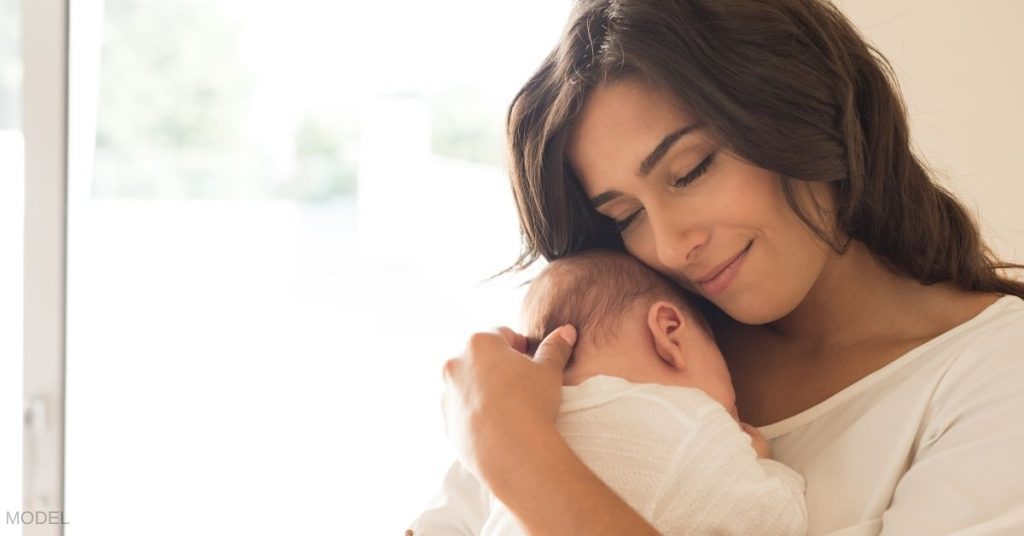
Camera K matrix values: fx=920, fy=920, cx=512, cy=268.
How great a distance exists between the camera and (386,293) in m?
3.27

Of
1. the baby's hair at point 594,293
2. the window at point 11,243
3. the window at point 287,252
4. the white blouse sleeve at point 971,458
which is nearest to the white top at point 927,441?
the white blouse sleeve at point 971,458

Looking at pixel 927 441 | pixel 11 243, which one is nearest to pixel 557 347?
pixel 927 441

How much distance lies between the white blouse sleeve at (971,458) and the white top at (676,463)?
140 mm

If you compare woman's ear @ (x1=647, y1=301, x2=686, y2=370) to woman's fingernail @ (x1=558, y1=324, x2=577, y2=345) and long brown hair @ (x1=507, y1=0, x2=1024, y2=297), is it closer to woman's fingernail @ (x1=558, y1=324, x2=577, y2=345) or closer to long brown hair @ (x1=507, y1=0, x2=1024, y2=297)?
woman's fingernail @ (x1=558, y1=324, x2=577, y2=345)

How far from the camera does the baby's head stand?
124cm

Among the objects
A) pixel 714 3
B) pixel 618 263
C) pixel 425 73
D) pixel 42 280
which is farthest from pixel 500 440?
pixel 425 73

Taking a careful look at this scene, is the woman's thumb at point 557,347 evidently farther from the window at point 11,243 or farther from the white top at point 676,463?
the window at point 11,243

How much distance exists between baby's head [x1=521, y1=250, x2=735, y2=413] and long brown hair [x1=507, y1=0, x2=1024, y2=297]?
0.45 feet

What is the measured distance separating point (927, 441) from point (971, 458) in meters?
0.10

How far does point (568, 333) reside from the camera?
49.9 inches

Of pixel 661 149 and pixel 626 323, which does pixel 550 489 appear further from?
pixel 661 149

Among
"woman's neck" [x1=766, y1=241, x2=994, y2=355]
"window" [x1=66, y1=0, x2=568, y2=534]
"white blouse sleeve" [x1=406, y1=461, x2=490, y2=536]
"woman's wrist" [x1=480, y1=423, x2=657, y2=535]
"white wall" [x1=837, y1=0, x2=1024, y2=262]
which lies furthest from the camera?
"window" [x1=66, y1=0, x2=568, y2=534]

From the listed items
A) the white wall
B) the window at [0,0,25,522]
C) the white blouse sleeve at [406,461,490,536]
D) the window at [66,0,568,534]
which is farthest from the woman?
the window at [0,0,25,522]

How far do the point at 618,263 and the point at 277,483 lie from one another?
212 cm
